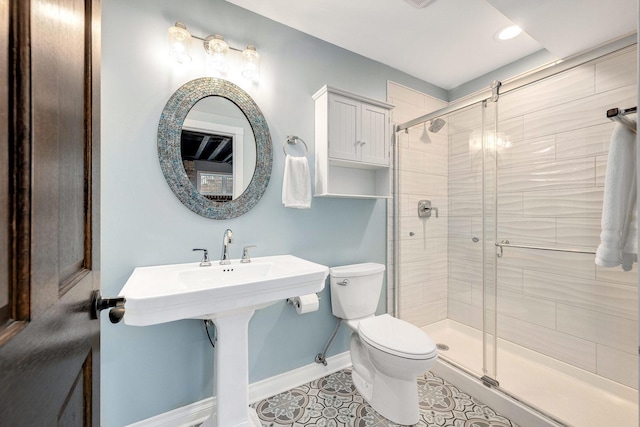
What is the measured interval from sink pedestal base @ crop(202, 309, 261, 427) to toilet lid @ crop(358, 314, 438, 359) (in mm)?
698

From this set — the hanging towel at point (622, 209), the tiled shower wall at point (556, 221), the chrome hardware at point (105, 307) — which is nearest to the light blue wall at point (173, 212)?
the chrome hardware at point (105, 307)

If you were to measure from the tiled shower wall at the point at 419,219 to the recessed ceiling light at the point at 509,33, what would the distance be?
69 centimetres

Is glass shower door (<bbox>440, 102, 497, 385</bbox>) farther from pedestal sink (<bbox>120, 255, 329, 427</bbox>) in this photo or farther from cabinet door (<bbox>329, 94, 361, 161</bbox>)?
pedestal sink (<bbox>120, 255, 329, 427</bbox>)

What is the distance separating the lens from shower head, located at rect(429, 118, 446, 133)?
222 cm

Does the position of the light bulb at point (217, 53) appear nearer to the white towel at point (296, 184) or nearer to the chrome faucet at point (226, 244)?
the white towel at point (296, 184)

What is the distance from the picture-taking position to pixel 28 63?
309 millimetres

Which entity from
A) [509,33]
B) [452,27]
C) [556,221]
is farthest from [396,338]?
[509,33]

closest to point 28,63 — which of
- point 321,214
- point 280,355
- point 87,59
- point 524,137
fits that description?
point 87,59

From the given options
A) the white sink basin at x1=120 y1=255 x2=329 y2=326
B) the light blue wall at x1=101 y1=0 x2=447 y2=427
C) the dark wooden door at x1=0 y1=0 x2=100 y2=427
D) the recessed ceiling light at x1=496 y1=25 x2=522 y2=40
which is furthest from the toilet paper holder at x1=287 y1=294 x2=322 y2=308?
the recessed ceiling light at x1=496 y1=25 x2=522 y2=40

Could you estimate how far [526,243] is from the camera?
2107 mm

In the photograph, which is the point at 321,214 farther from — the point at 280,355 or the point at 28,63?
the point at 28,63

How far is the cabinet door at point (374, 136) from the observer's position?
6.38 feet

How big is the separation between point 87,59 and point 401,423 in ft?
6.42

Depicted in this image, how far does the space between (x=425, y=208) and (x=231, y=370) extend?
6.44 ft
